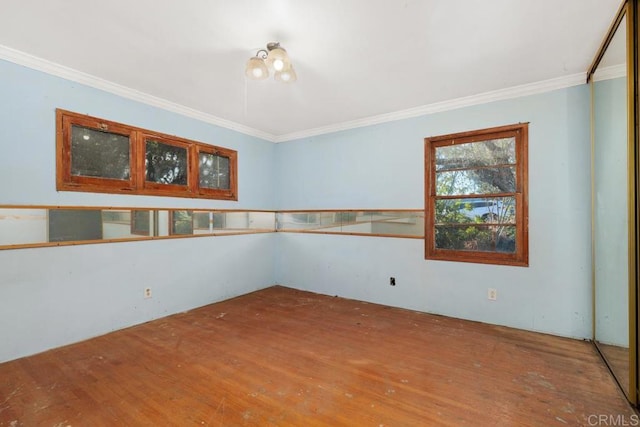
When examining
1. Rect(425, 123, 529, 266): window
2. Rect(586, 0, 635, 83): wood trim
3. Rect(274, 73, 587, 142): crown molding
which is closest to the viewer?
Rect(586, 0, 635, 83): wood trim

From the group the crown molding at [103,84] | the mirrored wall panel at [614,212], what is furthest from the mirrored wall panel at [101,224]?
the mirrored wall panel at [614,212]

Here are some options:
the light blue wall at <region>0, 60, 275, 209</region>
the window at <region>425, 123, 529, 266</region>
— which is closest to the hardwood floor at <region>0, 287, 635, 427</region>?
the window at <region>425, 123, 529, 266</region>

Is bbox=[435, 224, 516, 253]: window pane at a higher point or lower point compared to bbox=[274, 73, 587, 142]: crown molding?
lower

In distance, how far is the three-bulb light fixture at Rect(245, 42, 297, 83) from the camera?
2.12 m

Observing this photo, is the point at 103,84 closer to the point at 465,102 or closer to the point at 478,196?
the point at 465,102

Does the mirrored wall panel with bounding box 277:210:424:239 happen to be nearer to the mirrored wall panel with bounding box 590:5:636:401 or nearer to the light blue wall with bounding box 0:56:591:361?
the light blue wall with bounding box 0:56:591:361

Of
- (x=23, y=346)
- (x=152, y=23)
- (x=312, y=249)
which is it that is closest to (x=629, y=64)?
(x=152, y=23)

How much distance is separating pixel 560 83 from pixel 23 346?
5.30 metres

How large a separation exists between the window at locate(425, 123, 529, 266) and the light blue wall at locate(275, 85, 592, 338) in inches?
3.7

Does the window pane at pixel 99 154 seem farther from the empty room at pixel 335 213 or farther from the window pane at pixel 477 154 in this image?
the window pane at pixel 477 154

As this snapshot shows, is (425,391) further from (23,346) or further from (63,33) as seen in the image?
(63,33)

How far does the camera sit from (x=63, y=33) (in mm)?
2055

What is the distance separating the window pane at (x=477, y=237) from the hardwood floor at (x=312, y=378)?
2.73ft

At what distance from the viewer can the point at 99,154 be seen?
281 cm
